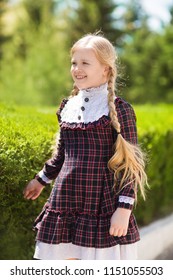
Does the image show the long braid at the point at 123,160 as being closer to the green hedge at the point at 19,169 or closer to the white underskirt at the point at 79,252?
the white underskirt at the point at 79,252

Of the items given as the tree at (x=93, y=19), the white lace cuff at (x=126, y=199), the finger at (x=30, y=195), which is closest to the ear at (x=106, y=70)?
the white lace cuff at (x=126, y=199)

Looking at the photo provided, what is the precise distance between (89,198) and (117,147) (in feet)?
1.05

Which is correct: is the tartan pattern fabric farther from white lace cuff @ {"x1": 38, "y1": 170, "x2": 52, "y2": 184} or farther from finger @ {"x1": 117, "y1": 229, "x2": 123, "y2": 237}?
white lace cuff @ {"x1": 38, "y1": 170, "x2": 52, "y2": 184}

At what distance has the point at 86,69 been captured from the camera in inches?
133

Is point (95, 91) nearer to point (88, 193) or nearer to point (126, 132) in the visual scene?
point (126, 132)

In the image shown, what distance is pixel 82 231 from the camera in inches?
129

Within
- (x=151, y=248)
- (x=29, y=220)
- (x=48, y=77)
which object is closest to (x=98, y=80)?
(x=29, y=220)

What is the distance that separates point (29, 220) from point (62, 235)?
0.84 metres

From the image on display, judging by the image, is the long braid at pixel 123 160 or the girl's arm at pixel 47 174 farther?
the girl's arm at pixel 47 174

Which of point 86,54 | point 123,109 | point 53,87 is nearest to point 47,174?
point 123,109

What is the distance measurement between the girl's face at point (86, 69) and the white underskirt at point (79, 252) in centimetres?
91

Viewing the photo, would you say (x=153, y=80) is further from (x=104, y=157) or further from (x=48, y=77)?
(x=104, y=157)

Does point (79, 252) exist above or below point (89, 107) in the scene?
below

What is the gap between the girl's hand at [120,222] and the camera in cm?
322
